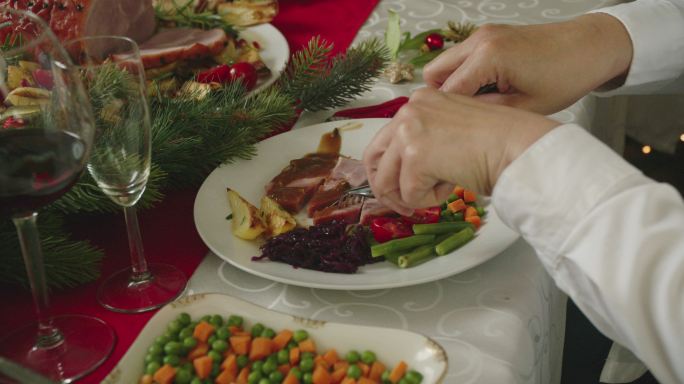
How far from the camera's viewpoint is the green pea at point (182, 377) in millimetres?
799

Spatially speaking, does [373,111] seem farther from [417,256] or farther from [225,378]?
[225,378]

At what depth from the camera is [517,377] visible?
2.92 feet

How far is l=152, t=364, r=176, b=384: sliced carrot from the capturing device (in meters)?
0.78

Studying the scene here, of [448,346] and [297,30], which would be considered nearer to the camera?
[448,346]

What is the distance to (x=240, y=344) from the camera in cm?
83

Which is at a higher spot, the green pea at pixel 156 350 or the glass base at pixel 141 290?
the green pea at pixel 156 350

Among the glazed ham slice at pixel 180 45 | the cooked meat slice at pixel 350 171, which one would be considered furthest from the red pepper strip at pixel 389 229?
the glazed ham slice at pixel 180 45

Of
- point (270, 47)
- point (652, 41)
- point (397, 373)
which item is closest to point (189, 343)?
point (397, 373)

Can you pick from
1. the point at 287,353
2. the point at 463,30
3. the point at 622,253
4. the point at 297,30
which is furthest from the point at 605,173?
the point at 297,30

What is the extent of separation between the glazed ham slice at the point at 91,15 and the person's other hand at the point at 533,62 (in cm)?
70

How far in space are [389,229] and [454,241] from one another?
93 mm

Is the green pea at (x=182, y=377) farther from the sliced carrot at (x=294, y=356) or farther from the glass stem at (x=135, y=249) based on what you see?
the glass stem at (x=135, y=249)

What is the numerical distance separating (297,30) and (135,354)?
1250 millimetres

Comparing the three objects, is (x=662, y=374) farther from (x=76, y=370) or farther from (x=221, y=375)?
(x=76, y=370)
